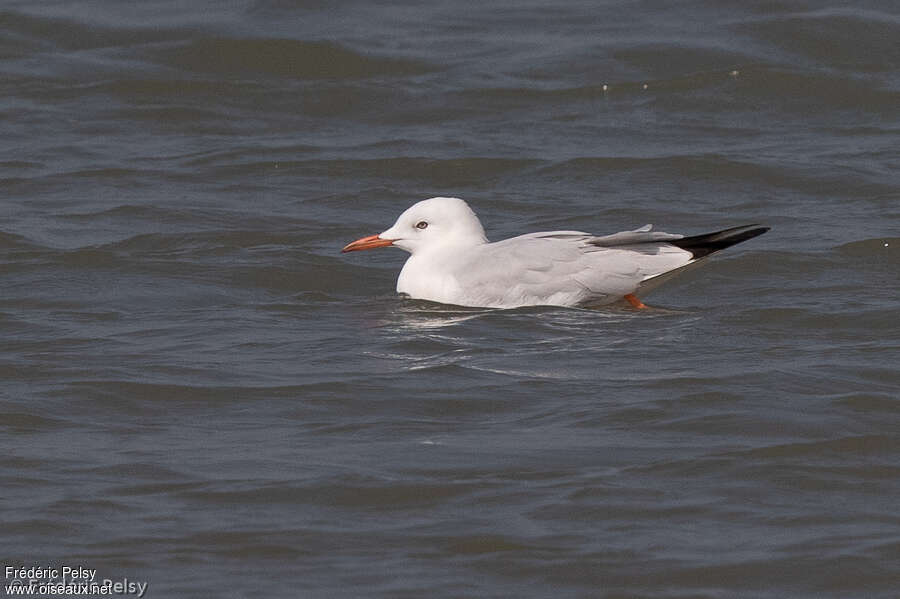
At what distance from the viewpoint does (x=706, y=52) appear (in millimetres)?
15336

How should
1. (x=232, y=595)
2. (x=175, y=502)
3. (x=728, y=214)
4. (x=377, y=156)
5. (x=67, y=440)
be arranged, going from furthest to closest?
(x=377, y=156) → (x=728, y=214) → (x=67, y=440) → (x=175, y=502) → (x=232, y=595)

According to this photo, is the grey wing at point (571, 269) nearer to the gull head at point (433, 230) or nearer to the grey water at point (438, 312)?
the grey water at point (438, 312)

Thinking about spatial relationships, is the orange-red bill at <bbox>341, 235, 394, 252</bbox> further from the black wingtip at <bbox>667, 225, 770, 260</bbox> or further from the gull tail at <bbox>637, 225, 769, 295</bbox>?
the black wingtip at <bbox>667, 225, 770, 260</bbox>

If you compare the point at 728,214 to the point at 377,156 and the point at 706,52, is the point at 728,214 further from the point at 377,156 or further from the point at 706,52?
the point at 706,52

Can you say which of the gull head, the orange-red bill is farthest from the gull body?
the orange-red bill

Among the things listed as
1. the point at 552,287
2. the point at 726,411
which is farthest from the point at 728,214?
the point at 726,411

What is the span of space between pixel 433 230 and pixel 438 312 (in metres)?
0.61

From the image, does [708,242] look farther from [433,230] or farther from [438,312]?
[433,230]

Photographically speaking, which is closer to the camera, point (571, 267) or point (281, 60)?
point (571, 267)

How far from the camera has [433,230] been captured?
31.4 ft

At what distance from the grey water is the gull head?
325 millimetres

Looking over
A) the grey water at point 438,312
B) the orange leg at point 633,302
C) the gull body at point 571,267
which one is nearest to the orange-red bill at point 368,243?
the grey water at point 438,312

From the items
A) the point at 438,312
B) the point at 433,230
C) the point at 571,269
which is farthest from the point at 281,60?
the point at 571,269

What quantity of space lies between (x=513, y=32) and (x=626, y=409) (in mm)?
9671
